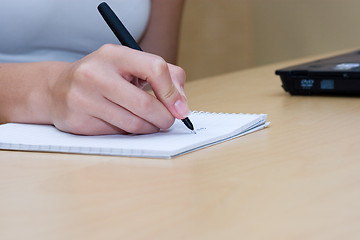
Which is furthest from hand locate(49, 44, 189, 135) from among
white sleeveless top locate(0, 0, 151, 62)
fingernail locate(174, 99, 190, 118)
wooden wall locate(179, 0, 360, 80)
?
wooden wall locate(179, 0, 360, 80)

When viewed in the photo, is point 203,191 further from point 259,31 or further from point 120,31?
point 259,31

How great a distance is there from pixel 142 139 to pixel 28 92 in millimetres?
198

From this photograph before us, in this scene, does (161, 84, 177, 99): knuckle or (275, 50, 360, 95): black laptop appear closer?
(161, 84, 177, 99): knuckle

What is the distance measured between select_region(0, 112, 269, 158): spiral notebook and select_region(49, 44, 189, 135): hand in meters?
0.01

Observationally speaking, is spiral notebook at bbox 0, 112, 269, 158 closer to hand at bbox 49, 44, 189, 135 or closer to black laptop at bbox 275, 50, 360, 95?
hand at bbox 49, 44, 189, 135

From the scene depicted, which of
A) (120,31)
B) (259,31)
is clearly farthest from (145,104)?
(259,31)

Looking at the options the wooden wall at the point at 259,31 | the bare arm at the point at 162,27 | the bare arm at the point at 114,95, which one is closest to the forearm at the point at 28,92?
the bare arm at the point at 114,95

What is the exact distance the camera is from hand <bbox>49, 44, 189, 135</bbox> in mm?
548

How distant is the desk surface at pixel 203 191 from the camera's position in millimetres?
325

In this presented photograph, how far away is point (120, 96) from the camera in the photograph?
0.55 meters

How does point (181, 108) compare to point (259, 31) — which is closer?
point (181, 108)

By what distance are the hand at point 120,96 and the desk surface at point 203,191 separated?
63mm

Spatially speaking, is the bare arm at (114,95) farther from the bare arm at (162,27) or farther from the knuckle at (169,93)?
the bare arm at (162,27)

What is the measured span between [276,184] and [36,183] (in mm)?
177
